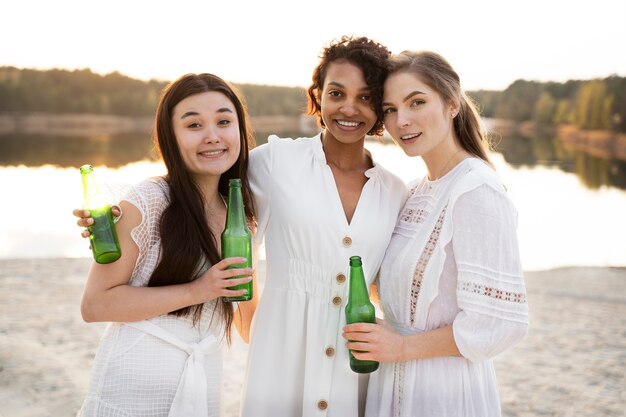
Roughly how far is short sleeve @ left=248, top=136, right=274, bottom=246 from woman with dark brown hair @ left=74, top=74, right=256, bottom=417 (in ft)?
1.27

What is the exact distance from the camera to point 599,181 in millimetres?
37531

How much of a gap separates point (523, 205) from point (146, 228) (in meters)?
24.9

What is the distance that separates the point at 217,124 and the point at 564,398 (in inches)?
221

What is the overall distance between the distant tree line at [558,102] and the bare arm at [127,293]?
7853cm

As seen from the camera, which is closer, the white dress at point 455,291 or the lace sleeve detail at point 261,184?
the white dress at point 455,291

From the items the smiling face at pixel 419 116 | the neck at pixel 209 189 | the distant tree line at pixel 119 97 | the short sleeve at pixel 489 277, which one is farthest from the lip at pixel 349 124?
the distant tree line at pixel 119 97

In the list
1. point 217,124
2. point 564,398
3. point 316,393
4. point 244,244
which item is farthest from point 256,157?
point 564,398

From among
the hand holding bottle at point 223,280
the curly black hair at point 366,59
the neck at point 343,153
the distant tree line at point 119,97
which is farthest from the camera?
the distant tree line at point 119,97

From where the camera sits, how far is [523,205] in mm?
25688

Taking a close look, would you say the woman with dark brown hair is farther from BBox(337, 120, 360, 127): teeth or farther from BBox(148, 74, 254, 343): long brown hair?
BBox(337, 120, 360, 127): teeth

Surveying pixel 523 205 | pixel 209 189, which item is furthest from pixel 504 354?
pixel 523 205

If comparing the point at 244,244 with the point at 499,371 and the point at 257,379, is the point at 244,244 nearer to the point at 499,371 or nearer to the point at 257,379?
the point at 257,379

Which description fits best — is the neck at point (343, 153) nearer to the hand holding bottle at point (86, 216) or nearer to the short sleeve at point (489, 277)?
the short sleeve at point (489, 277)

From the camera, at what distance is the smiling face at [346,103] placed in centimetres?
337
